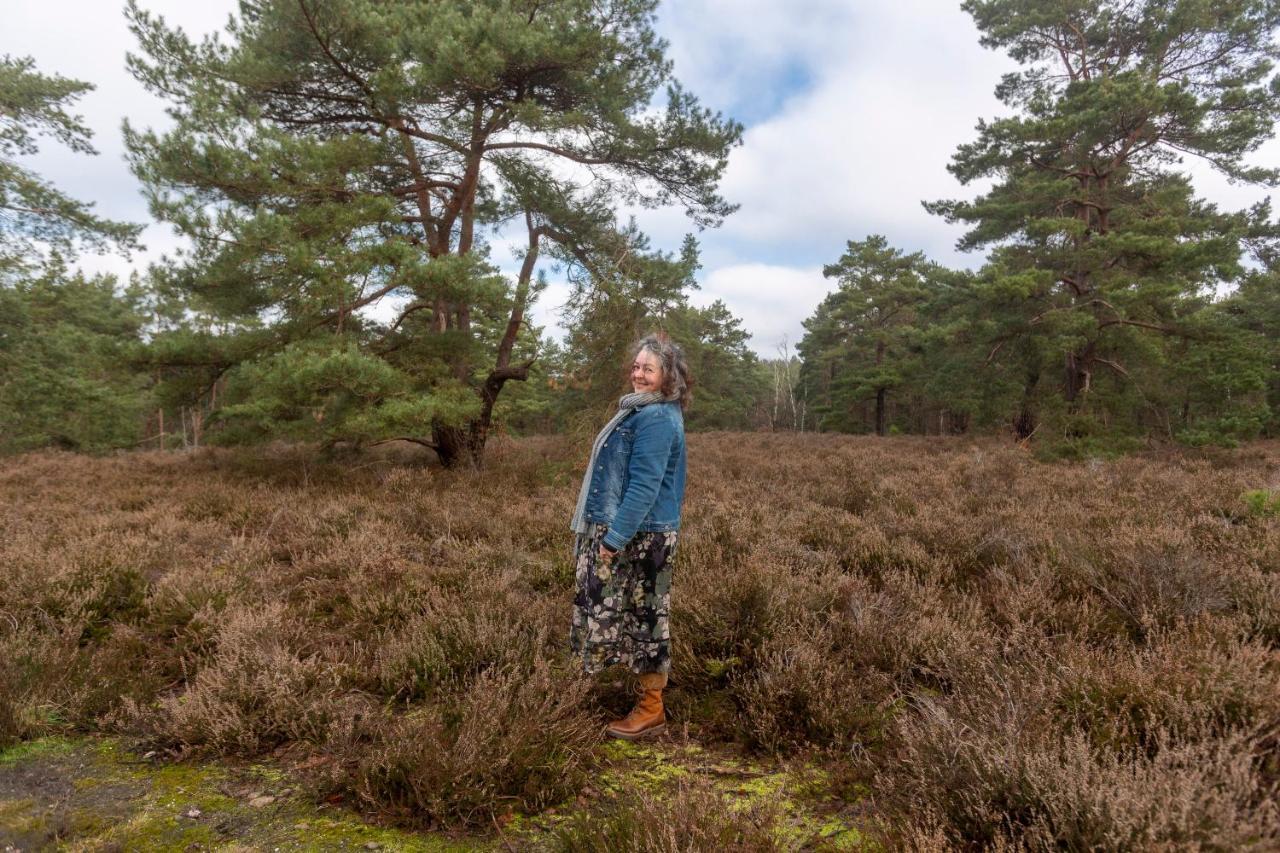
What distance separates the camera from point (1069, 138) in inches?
561

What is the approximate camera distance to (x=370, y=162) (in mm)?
9211

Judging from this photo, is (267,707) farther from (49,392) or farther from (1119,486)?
(49,392)

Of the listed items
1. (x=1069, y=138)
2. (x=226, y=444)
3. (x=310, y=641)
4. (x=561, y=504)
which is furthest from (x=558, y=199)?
(x=1069, y=138)

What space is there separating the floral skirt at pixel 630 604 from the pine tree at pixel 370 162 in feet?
20.1

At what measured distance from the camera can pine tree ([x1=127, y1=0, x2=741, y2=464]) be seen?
25.9 feet

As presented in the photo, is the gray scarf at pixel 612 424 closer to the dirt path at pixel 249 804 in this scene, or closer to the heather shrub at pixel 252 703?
the dirt path at pixel 249 804

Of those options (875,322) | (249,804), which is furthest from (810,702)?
(875,322)

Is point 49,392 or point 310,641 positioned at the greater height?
point 49,392

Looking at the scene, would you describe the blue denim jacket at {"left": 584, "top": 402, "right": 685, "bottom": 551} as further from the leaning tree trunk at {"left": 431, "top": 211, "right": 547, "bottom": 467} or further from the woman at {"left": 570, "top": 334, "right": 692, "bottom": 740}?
the leaning tree trunk at {"left": 431, "top": 211, "right": 547, "bottom": 467}

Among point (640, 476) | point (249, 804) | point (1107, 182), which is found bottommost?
point (249, 804)

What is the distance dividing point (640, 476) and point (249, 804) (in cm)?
214

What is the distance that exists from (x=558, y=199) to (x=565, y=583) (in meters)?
8.27

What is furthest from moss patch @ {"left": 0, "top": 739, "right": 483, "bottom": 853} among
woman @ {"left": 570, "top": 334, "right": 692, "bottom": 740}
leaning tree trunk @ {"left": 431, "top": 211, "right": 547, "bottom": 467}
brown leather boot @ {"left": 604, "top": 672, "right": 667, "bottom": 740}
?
leaning tree trunk @ {"left": 431, "top": 211, "right": 547, "bottom": 467}

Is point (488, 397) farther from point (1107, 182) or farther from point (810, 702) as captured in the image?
point (1107, 182)
